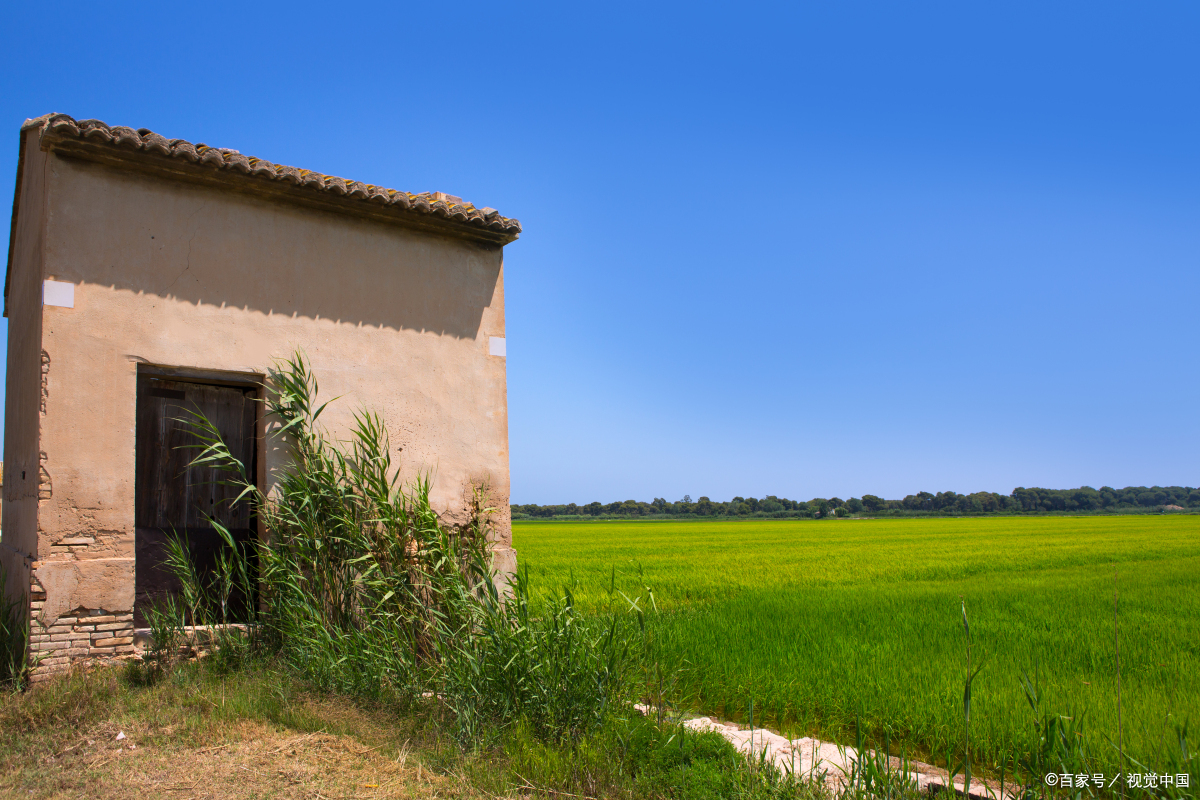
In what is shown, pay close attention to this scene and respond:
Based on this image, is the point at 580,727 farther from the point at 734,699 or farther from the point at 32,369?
the point at 32,369

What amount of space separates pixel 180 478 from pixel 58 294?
6.29 ft

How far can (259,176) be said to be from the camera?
6566 millimetres

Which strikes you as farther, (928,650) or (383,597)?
(928,650)

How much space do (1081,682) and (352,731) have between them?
18.4 feet

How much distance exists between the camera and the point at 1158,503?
120 meters

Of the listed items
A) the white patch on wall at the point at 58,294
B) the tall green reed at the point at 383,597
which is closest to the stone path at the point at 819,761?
the tall green reed at the point at 383,597

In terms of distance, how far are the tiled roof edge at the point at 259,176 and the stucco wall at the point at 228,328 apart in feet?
0.45

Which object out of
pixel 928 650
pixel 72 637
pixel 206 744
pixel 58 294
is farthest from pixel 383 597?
pixel 928 650

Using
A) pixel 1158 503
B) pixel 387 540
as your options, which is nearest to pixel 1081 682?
pixel 387 540

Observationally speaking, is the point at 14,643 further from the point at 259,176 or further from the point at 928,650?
the point at 928,650

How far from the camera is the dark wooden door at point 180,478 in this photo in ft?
21.3

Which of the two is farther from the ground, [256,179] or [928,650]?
[256,179]

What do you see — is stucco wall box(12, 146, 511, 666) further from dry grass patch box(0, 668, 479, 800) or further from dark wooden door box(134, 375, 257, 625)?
dry grass patch box(0, 668, 479, 800)

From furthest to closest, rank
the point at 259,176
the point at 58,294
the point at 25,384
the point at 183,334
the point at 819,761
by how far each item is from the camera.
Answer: the point at 259,176
the point at 25,384
the point at 183,334
the point at 58,294
the point at 819,761
